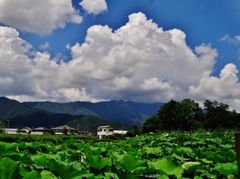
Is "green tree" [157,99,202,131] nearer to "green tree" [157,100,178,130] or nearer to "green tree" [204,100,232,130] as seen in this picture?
"green tree" [157,100,178,130]

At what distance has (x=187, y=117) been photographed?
66188 mm

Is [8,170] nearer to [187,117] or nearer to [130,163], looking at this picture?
[130,163]

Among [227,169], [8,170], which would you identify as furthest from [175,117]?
[8,170]

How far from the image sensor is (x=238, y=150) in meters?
1.44

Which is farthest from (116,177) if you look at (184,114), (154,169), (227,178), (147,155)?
(184,114)

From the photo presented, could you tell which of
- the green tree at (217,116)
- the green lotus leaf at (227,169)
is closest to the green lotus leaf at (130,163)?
the green lotus leaf at (227,169)

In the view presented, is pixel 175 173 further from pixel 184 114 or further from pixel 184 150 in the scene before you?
pixel 184 114

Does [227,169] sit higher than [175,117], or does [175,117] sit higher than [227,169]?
[175,117]

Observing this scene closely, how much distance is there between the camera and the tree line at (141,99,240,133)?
2591 inches

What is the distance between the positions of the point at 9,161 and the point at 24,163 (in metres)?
0.66

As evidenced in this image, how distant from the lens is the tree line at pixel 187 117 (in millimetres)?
65812

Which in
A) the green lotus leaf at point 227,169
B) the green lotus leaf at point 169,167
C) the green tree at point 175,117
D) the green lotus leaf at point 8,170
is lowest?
the green lotus leaf at point 227,169

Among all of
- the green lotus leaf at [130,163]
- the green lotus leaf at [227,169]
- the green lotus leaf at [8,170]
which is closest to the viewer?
the green lotus leaf at [8,170]

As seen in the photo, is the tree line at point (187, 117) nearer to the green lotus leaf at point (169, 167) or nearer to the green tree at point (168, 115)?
the green tree at point (168, 115)
